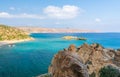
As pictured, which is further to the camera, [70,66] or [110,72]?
[110,72]

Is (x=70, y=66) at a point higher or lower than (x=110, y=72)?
higher

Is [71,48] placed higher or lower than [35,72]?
higher

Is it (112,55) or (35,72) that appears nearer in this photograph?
(112,55)

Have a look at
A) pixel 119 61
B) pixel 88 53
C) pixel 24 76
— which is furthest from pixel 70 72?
pixel 24 76

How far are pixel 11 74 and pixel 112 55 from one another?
32.8 metres

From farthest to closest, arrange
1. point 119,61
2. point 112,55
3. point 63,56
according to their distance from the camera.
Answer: point 112,55 → point 119,61 → point 63,56

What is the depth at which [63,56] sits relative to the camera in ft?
87.8

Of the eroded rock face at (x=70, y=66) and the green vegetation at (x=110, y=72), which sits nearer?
the eroded rock face at (x=70, y=66)

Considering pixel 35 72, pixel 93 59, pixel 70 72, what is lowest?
pixel 35 72

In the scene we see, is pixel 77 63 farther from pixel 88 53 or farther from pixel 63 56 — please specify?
pixel 88 53

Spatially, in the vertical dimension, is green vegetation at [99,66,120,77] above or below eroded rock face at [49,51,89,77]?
below

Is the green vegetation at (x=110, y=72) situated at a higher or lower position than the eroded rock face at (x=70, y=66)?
lower

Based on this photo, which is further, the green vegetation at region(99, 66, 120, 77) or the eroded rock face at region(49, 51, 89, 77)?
the green vegetation at region(99, 66, 120, 77)

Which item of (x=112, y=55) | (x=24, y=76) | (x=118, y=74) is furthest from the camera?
(x=24, y=76)
